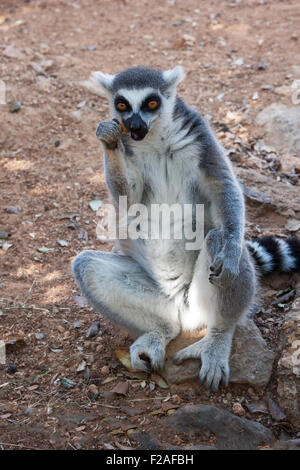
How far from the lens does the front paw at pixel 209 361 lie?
336 cm

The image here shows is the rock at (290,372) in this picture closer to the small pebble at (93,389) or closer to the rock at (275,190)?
the small pebble at (93,389)

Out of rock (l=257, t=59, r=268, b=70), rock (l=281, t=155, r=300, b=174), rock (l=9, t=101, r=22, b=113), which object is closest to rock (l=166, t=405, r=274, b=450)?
rock (l=281, t=155, r=300, b=174)

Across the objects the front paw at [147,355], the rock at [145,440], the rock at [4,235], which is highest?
the rock at [4,235]

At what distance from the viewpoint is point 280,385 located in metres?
3.26

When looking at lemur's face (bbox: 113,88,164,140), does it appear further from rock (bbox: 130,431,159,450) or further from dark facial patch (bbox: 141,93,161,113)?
rock (bbox: 130,431,159,450)

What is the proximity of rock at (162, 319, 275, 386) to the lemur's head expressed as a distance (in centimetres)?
152

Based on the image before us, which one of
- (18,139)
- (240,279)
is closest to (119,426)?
(240,279)

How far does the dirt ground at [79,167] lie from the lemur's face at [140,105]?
1571mm

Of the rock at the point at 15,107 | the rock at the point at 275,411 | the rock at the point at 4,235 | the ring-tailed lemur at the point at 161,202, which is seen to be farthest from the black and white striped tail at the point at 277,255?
the rock at the point at 15,107

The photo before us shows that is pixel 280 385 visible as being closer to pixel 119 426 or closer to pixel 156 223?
pixel 119 426

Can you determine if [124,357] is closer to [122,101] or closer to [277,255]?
[277,255]

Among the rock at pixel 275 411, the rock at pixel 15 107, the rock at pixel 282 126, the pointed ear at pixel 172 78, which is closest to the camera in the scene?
the rock at pixel 275 411

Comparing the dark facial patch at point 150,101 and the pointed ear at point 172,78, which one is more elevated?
the pointed ear at point 172,78

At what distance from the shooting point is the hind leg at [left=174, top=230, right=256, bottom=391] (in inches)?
133
